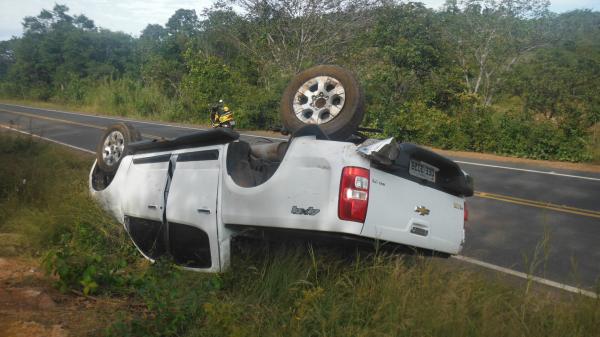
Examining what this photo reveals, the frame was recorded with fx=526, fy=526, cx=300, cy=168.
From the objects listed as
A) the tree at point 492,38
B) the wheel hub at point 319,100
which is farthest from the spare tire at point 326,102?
the tree at point 492,38

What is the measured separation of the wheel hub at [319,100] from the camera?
4980 mm

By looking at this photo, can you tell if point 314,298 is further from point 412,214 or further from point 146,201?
point 146,201

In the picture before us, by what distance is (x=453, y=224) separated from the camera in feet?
14.3

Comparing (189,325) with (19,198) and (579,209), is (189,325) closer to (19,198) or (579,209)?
(19,198)

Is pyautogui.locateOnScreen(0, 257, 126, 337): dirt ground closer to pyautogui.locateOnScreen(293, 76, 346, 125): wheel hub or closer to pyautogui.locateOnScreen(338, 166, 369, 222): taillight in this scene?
pyautogui.locateOnScreen(338, 166, 369, 222): taillight

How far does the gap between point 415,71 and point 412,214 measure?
Answer: 63.0ft

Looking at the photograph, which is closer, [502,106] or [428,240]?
[428,240]

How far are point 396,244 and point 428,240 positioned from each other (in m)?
0.29

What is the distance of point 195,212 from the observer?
4.51 m

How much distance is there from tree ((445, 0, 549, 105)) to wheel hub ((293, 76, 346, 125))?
2098 cm

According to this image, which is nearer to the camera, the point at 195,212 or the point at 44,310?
the point at 44,310

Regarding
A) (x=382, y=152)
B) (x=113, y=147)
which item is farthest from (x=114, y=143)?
(x=382, y=152)

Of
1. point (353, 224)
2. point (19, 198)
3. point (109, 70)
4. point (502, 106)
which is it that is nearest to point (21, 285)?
point (353, 224)

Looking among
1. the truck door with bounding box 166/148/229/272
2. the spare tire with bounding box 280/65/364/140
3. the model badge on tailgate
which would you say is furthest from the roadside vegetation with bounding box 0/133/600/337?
the spare tire with bounding box 280/65/364/140
